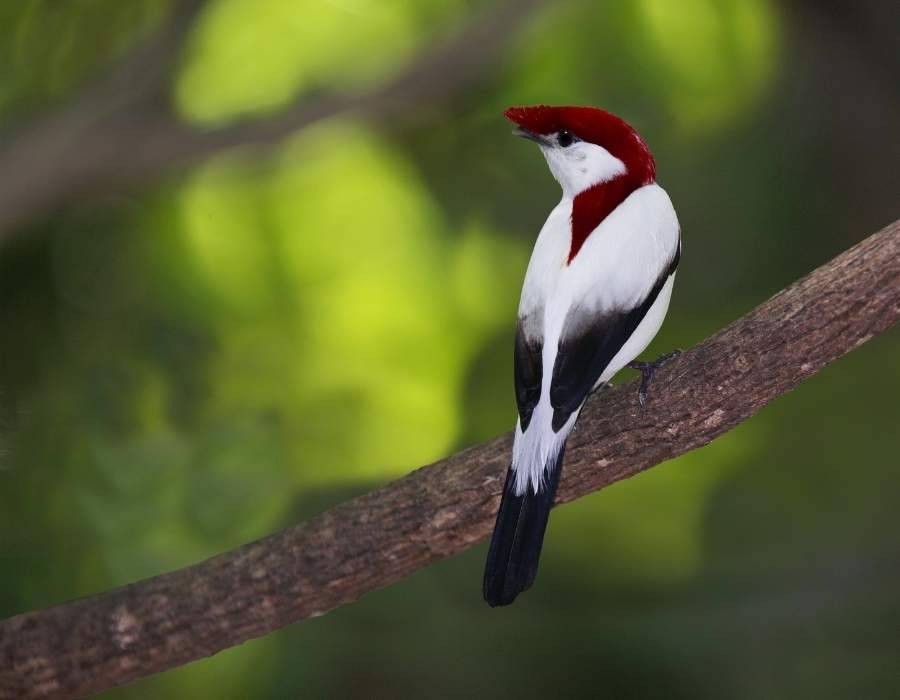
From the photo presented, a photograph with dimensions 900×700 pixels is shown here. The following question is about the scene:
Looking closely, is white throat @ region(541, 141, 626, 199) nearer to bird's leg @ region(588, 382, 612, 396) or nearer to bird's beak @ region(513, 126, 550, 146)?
bird's beak @ region(513, 126, 550, 146)

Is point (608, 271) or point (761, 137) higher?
point (608, 271)

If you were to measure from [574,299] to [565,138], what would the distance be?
0.40m

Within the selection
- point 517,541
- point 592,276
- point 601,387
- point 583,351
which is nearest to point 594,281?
point 592,276

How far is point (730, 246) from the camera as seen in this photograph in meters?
5.06

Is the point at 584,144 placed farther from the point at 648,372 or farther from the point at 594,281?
the point at 648,372

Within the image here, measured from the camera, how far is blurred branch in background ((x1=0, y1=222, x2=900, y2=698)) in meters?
2.40

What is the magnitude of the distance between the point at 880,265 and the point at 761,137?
303 cm

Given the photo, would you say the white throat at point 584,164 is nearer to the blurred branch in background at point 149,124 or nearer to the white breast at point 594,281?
the white breast at point 594,281

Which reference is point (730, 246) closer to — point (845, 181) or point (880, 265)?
point (845, 181)

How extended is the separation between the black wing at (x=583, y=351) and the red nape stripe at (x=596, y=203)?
18 centimetres

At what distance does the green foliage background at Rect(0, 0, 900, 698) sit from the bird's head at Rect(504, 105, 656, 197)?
2.09m

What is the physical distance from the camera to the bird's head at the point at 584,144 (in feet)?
8.35

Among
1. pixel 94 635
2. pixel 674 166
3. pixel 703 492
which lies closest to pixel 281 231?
→ pixel 674 166

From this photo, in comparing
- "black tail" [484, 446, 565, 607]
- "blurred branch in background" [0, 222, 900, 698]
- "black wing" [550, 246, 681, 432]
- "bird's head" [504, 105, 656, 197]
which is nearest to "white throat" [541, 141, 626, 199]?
"bird's head" [504, 105, 656, 197]
